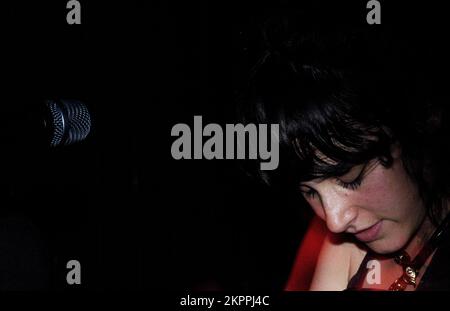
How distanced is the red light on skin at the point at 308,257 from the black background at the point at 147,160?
48cm

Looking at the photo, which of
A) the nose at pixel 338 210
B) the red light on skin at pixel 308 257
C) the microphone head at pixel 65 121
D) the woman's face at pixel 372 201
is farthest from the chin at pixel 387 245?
the microphone head at pixel 65 121

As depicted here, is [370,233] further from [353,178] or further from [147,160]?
[147,160]

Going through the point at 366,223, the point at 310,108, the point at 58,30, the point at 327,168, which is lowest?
the point at 366,223

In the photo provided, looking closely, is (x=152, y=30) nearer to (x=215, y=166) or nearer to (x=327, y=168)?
(x=215, y=166)

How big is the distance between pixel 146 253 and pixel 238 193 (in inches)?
26.3

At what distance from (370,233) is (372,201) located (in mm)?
102

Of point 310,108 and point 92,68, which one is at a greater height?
point 92,68

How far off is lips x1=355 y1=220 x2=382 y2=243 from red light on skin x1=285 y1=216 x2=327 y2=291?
0.43m

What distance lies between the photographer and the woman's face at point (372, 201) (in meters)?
0.95

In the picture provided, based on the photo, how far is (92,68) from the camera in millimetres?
1858

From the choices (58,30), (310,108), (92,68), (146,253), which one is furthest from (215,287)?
(310,108)

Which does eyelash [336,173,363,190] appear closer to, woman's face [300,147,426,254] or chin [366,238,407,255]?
woman's face [300,147,426,254]
